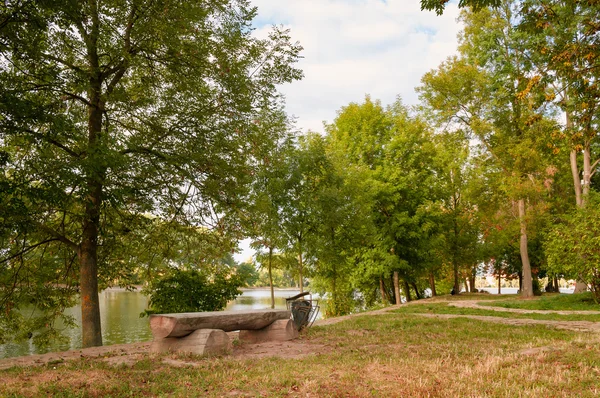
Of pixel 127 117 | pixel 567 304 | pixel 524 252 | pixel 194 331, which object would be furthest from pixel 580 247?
pixel 127 117

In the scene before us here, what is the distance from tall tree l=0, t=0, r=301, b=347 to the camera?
7.90m

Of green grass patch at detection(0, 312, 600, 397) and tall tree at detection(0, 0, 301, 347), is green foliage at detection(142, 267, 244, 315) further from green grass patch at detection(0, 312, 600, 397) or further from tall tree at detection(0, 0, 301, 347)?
green grass patch at detection(0, 312, 600, 397)

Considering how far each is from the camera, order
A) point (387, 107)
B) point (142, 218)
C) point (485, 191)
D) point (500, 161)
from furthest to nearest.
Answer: point (387, 107)
point (485, 191)
point (500, 161)
point (142, 218)

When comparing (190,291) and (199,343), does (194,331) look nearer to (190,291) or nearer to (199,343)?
(199,343)

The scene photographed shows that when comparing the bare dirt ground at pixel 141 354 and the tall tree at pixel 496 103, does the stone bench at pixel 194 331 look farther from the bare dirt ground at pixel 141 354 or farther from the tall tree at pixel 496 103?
the tall tree at pixel 496 103

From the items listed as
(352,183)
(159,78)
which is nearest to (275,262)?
(352,183)

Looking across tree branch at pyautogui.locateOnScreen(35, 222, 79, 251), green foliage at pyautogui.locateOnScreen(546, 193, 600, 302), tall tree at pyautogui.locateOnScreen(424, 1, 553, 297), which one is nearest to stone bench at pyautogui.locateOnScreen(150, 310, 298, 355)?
tree branch at pyautogui.locateOnScreen(35, 222, 79, 251)

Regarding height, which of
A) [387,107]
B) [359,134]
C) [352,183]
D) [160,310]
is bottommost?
[160,310]

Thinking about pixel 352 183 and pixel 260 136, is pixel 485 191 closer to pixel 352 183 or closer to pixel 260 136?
pixel 352 183

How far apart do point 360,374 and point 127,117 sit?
907 cm

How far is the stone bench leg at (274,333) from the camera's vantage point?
30.7ft

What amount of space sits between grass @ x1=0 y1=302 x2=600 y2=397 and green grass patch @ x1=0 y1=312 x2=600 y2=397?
1 centimetres

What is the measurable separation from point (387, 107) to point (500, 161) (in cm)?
851

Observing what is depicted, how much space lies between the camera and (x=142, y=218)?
1085 cm
